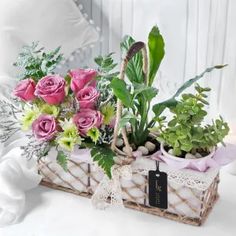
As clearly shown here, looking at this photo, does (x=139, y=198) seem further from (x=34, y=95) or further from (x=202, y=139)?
(x=34, y=95)

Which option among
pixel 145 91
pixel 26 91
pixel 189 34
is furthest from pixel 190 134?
pixel 189 34

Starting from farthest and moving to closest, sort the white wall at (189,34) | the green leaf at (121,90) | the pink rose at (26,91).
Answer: the white wall at (189,34), the pink rose at (26,91), the green leaf at (121,90)

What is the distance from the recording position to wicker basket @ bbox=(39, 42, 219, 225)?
1059mm

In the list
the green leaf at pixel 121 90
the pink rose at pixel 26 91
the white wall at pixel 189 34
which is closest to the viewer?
the green leaf at pixel 121 90

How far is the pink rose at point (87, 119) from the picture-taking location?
1.07 m

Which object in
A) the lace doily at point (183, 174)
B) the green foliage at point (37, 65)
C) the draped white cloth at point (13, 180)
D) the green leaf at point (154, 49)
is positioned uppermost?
the green leaf at point (154, 49)

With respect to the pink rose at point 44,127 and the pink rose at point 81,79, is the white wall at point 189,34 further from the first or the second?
the pink rose at point 44,127

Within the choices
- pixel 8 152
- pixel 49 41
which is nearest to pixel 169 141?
pixel 8 152

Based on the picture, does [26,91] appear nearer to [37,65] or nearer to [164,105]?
[37,65]

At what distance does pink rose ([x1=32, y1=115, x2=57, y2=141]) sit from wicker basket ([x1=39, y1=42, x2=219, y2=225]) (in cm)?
11

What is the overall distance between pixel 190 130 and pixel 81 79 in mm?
270

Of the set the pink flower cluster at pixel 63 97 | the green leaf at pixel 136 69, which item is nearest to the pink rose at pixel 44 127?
the pink flower cluster at pixel 63 97

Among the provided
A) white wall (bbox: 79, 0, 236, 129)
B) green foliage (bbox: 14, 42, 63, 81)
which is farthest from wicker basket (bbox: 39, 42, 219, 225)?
white wall (bbox: 79, 0, 236, 129)

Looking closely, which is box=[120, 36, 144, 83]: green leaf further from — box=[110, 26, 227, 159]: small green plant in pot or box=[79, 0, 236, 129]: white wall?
box=[79, 0, 236, 129]: white wall
